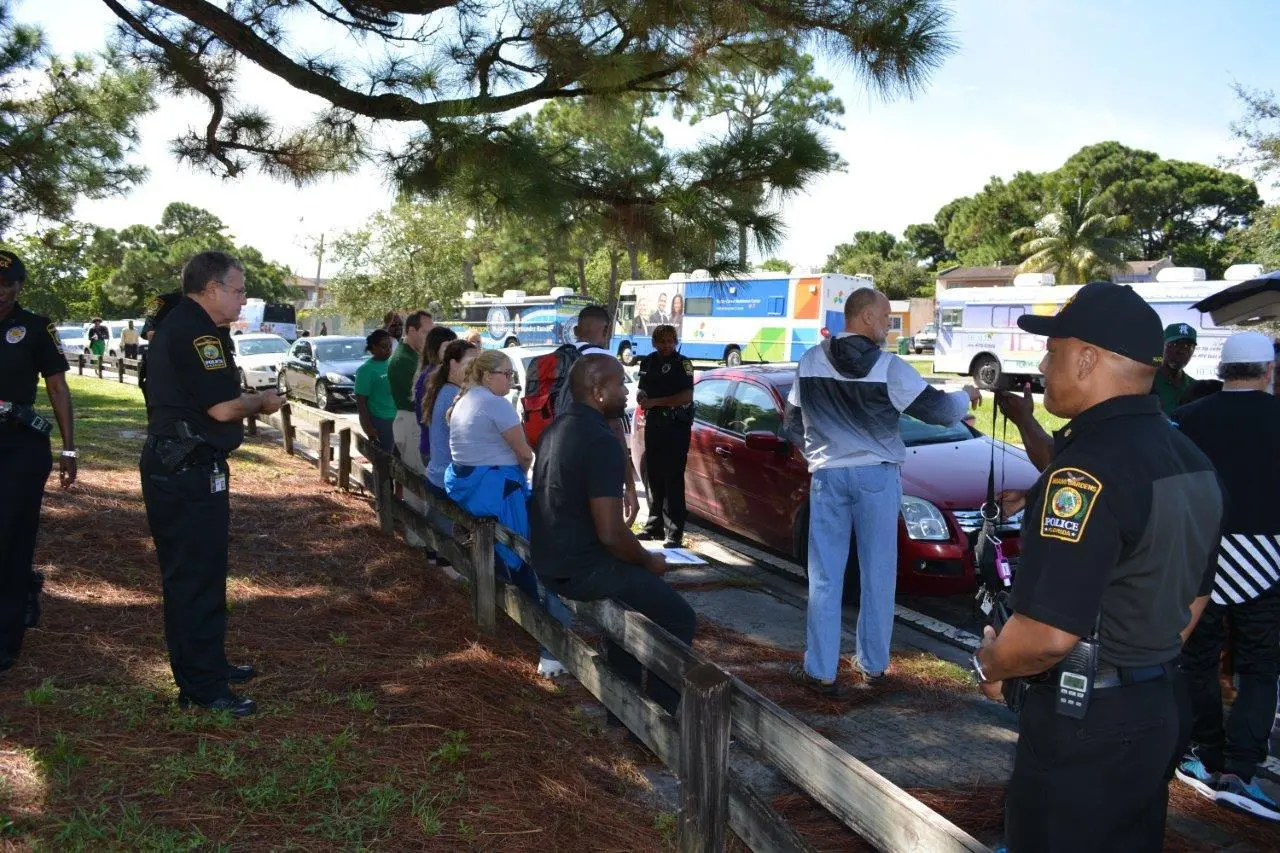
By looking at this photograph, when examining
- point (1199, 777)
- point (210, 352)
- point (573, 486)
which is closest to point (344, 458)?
point (210, 352)

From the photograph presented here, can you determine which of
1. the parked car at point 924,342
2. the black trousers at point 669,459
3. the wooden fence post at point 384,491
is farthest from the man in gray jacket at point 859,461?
the parked car at point 924,342

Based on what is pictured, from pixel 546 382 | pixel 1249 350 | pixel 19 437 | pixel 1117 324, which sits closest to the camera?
pixel 1117 324

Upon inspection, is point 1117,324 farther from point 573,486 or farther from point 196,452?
point 196,452

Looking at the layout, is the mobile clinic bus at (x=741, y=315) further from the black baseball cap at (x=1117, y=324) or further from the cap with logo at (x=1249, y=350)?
the black baseball cap at (x=1117, y=324)

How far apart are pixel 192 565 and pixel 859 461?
3128 millimetres

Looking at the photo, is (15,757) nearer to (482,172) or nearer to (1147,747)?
(482,172)

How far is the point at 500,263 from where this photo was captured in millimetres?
54562

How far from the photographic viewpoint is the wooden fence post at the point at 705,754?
2846 mm

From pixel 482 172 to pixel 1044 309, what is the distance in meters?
25.4

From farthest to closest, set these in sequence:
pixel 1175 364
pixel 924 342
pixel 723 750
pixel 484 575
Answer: pixel 924 342, pixel 1175 364, pixel 484 575, pixel 723 750

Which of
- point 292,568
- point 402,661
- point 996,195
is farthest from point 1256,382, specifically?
point 996,195

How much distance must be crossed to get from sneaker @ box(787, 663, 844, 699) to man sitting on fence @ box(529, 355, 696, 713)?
Result: 110 centimetres

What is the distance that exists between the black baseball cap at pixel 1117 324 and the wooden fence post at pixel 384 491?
248 inches

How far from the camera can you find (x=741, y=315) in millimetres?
33625
